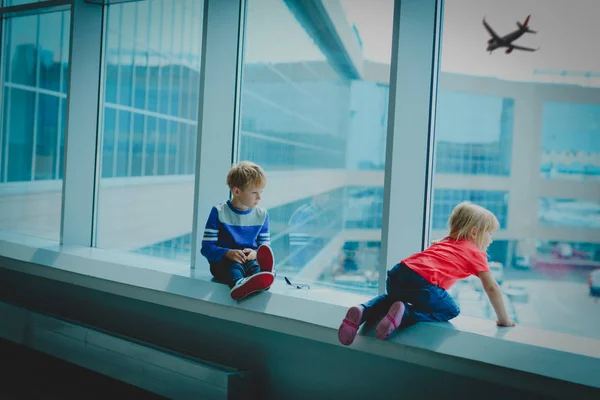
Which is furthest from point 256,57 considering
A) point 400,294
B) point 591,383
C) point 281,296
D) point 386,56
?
point 591,383

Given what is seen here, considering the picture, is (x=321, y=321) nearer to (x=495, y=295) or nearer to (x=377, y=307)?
(x=377, y=307)

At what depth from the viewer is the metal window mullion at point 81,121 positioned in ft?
13.1

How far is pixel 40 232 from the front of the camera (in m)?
4.78

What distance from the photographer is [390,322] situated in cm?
212

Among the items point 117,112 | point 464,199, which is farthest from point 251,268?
point 117,112

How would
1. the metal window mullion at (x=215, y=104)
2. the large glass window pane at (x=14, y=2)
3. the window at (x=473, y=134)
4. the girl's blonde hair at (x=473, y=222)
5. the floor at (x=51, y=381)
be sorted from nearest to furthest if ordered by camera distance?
1. the girl's blonde hair at (x=473, y=222)
2. the window at (x=473, y=134)
3. the floor at (x=51, y=381)
4. the metal window mullion at (x=215, y=104)
5. the large glass window pane at (x=14, y=2)

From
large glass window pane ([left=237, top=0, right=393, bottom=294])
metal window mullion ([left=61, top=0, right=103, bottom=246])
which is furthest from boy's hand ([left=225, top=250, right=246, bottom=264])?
metal window mullion ([left=61, top=0, right=103, bottom=246])

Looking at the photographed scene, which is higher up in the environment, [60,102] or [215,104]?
[60,102]

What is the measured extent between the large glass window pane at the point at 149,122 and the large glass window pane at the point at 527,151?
78.3 inches

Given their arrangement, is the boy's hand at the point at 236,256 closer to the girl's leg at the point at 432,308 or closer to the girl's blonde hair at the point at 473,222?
the girl's leg at the point at 432,308

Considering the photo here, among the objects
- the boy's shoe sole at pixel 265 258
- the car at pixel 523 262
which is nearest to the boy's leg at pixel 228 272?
the boy's shoe sole at pixel 265 258

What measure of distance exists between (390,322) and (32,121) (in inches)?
166

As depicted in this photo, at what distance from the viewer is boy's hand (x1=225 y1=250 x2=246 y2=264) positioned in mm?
2793

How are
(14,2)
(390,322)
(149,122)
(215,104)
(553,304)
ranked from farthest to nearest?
1. (14,2)
2. (149,122)
3. (215,104)
4. (553,304)
5. (390,322)
